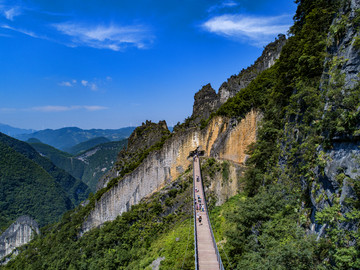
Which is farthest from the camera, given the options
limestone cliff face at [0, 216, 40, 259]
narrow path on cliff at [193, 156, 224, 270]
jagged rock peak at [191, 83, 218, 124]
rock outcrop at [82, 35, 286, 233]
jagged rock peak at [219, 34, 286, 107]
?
limestone cliff face at [0, 216, 40, 259]

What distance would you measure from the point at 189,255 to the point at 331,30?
12.7 metres

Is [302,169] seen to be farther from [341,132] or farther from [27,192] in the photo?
[27,192]

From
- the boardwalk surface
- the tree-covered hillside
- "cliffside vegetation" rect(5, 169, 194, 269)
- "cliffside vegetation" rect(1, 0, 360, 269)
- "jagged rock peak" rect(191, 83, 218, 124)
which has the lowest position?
the tree-covered hillside

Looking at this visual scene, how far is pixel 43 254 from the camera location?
3488 centimetres

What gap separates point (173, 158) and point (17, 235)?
45.9 metres

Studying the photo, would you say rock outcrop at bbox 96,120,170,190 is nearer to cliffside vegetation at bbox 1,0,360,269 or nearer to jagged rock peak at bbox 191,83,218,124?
jagged rock peak at bbox 191,83,218,124

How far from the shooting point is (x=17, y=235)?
52594mm

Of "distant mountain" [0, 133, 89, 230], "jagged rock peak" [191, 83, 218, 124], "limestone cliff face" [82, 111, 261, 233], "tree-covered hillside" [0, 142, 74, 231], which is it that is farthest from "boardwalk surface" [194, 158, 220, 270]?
"distant mountain" [0, 133, 89, 230]

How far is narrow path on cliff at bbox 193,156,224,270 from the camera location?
10641mm

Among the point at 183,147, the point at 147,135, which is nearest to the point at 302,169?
the point at 183,147

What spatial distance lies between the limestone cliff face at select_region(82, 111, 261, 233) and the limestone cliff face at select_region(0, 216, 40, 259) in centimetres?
2838

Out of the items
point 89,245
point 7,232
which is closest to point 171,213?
point 89,245

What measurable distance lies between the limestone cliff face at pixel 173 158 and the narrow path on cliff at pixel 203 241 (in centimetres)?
457

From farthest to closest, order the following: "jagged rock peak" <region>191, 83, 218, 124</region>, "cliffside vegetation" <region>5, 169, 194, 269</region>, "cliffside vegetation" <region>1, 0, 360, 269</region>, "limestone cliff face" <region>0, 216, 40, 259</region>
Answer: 1. "limestone cliff face" <region>0, 216, 40, 259</region>
2. "jagged rock peak" <region>191, 83, 218, 124</region>
3. "cliffside vegetation" <region>5, 169, 194, 269</region>
4. "cliffside vegetation" <region>1, 0, 360, 269</region>
